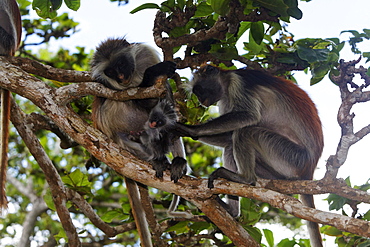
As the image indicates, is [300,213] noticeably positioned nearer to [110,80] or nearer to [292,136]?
[292,136]

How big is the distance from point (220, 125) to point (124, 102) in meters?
1.03

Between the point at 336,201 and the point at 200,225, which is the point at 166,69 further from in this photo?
the point at 336,201

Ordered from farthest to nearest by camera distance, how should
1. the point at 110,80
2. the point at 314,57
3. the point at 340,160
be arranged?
the point at 110,80
the point at 314,57
the point at 340,160

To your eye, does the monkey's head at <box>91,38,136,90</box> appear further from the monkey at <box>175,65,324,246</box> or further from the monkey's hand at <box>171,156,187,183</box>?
the monkey's hand at <box>171,156,187,183</box>

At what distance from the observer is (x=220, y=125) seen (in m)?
4.02

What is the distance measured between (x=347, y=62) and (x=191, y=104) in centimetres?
200

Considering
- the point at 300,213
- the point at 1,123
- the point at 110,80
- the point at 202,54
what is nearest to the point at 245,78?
the point at 202,54

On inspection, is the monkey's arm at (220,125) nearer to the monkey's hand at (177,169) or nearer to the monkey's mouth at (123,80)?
the monkey's hand at (177,169)

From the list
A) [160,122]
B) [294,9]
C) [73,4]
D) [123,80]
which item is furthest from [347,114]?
[73,4]

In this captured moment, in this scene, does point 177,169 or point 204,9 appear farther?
point 204,9

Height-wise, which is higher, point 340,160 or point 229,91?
point 229,91

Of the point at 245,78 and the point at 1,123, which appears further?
the point at 245,78

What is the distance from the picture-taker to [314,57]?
360 centimetres

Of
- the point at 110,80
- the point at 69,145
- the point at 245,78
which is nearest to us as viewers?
the point at 110,80
